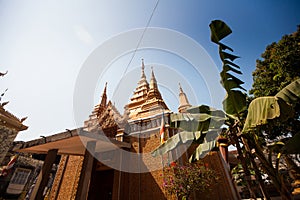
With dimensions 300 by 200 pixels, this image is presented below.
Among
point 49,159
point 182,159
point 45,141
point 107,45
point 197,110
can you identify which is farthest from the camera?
point 182,159

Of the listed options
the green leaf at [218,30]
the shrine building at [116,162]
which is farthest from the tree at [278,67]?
the green leaf at [218,30]

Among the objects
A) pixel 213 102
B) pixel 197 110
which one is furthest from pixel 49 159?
pixel 213 102

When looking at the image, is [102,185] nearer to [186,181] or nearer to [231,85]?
[186,181]

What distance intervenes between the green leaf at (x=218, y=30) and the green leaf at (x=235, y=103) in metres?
1.17

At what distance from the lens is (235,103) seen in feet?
10.4

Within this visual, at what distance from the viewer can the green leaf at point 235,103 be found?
3101 millimetres

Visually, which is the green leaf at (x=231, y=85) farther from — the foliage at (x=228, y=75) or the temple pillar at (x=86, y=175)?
the temple pillar at (x=86, y=175)

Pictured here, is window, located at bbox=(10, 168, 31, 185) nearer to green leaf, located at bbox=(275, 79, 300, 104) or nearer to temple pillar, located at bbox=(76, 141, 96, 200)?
temple pillar, located at bbox=(76, 141, 96, 200)

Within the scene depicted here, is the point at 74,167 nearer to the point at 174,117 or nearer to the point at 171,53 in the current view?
the point at 174,117

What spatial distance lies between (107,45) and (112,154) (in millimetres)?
5069

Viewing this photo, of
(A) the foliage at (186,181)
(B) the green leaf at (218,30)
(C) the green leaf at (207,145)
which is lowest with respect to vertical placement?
(A) the foliage at (186,181)

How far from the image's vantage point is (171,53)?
635 cm

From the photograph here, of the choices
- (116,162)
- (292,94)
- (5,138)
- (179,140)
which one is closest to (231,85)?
(292,94)

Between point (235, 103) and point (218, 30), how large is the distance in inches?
61.8
